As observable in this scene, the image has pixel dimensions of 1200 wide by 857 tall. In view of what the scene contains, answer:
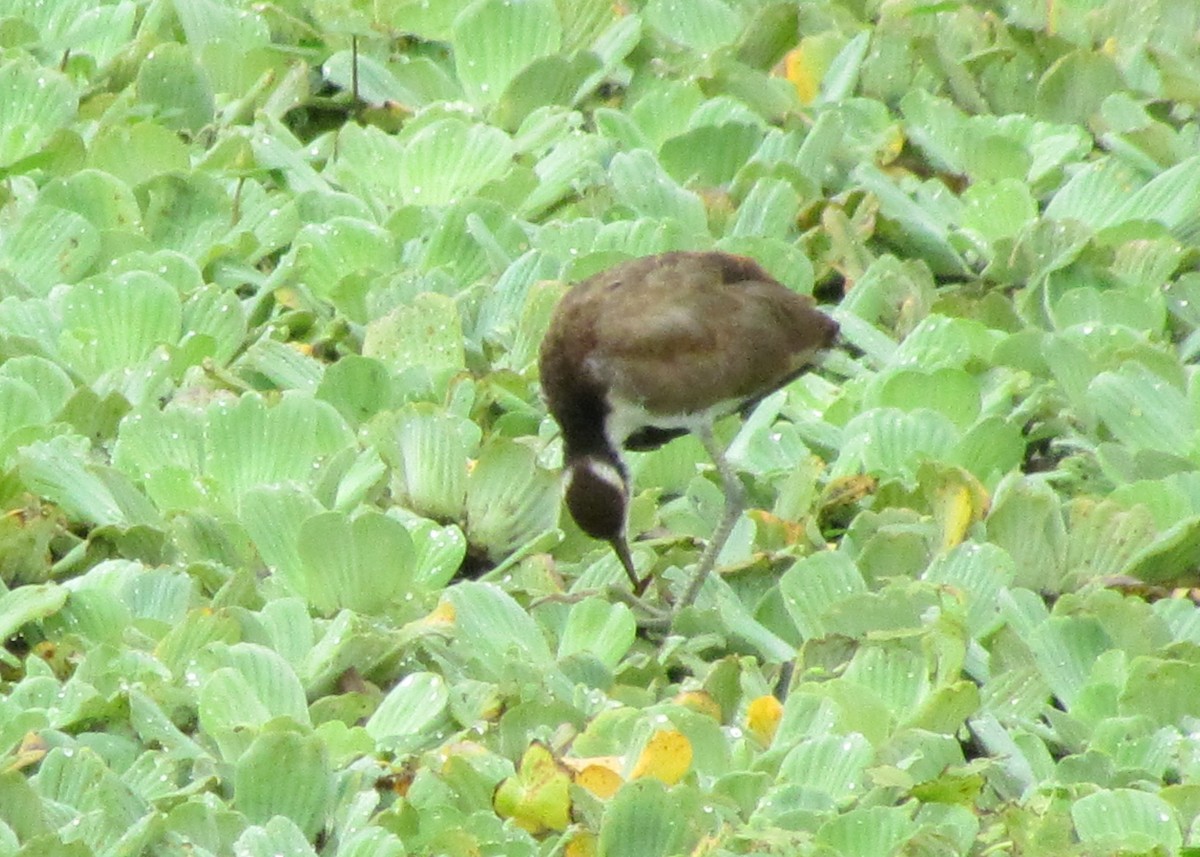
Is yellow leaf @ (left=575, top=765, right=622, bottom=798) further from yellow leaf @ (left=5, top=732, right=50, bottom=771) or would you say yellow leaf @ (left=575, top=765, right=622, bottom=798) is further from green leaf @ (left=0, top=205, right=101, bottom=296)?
green leaf @ (left=0, top=205, right=101, bottom=296)

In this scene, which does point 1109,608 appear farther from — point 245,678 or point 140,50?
point 140,50

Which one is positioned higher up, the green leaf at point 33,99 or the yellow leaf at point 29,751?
the green leaf at point 33,99

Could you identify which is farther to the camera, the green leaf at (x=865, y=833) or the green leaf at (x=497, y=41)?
the green leaf at (x=497, y=41)

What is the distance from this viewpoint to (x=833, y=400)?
4941 mm

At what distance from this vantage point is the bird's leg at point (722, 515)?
4.26 meters

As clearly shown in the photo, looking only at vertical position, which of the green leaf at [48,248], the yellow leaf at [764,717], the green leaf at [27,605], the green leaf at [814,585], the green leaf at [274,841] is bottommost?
the yellow leaf at [764,717]

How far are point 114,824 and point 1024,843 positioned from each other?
144 centimetres

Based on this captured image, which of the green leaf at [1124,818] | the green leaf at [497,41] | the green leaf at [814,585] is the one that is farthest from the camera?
the green leaf at [497,41]

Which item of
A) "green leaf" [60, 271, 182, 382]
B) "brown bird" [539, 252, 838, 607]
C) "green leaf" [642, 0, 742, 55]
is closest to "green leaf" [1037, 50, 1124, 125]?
"green leaf" [642, 0, 742, 55]

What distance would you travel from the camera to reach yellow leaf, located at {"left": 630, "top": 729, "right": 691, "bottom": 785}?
11.6 feet

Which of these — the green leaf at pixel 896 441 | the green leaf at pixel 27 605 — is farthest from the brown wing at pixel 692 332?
the green leaf at pixel 27 605

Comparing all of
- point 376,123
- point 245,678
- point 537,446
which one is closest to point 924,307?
point 537,446

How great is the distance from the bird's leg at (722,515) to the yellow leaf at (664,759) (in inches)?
26.1

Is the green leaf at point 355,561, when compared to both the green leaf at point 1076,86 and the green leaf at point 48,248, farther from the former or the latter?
the green leaf at point 1076,86
